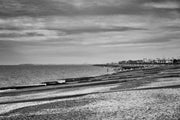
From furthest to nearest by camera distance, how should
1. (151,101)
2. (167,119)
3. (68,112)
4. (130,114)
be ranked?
(151,101)
(68,112)
(130,114)
(167,119)

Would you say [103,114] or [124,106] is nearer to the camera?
[103,114]

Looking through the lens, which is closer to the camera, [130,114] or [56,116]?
[130,114]

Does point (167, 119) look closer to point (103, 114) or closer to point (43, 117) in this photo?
point (103, 114)

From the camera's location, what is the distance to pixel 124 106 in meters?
18.4

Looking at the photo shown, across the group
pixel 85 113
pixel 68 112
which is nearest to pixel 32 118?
pixel 68 112

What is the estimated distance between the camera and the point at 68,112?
58.6 ft

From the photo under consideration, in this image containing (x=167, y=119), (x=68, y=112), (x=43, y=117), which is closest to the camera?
(x=167, y=119)

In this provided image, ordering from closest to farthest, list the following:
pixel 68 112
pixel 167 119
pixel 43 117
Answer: pixel 167 119 → pixel 43 117 → pixel 68 112

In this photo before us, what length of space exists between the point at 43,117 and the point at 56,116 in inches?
38.9

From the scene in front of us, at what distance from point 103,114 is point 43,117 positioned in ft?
15.0

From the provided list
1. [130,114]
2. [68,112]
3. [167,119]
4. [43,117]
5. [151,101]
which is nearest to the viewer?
[167,119]

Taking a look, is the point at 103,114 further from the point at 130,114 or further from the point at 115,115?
the point at 130,114

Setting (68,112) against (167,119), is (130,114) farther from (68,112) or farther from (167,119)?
(68,112)

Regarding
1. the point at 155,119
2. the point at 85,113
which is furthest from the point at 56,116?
the point at 155,119
